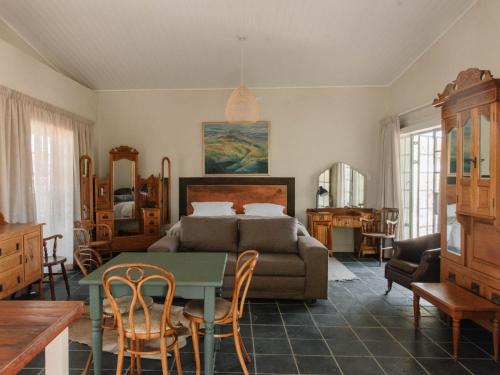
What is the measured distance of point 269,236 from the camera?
4121 mm

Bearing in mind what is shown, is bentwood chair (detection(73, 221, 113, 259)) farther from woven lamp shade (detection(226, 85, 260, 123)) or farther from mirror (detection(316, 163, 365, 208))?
mirror (detection(316, 163, 365, 208))

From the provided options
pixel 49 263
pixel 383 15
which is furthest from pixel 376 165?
pixel 49 263

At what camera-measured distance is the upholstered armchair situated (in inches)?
141

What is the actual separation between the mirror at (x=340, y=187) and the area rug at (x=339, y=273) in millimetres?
1150

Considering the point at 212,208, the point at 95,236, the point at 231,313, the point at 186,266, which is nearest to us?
the point at 231,313

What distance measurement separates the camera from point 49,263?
3775 mm

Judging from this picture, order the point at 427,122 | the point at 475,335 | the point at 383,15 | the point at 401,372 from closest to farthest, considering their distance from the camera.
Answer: the point at 401,372 < the point at 475,335 < the point at 383,15 < the point at 427,122

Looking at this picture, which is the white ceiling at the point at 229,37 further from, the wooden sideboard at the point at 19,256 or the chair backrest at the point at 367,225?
the wooden sideboard at the point at 19,256

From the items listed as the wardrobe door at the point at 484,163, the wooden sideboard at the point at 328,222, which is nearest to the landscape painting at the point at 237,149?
the wooden sideboard at the point at 328,222

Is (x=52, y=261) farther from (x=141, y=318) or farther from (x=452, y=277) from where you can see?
(x=452, y=277)

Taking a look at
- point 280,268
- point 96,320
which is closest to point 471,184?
point 280,268

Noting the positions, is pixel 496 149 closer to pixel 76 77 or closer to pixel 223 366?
pixel 223 366

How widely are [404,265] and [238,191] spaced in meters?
3.22

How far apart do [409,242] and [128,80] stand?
5.05m
